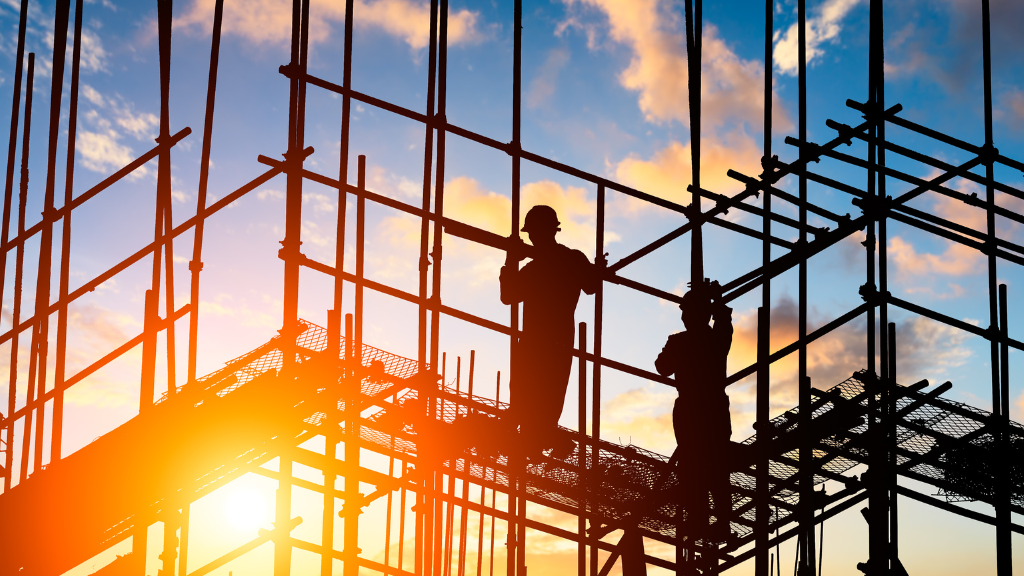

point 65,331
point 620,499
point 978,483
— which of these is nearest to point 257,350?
point 65,331

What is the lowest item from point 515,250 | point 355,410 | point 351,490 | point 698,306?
point 351,490

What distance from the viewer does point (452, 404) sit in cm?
853

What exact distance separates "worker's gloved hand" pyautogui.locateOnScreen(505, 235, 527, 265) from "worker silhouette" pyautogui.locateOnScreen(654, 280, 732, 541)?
1.51 metres

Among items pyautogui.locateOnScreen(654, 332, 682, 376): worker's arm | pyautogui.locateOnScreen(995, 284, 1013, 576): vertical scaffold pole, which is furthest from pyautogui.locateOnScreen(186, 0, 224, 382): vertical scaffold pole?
pyautogui.locateOnScreen(995, 284, 1013, 576): vertical scaffold pole

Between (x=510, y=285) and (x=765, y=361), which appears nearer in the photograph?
(x=510, y=285)

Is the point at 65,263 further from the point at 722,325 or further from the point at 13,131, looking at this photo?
the point at 722,325

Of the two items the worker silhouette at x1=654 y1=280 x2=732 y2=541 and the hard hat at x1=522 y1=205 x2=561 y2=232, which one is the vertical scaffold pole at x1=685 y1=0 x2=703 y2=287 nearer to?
the worker silhouette at x1=654 y1=280 x2=732 y2=541

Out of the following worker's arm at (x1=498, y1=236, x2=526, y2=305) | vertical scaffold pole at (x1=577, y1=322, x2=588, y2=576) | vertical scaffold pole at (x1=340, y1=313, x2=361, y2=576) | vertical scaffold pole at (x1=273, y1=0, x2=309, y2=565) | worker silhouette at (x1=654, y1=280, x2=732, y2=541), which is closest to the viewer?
vertical scaffold pole at (x1=273, y1=0, x2=309, y2=565)

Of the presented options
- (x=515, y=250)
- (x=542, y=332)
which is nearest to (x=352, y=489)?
(x=542, y=332)

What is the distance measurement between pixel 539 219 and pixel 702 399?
6.72 ft

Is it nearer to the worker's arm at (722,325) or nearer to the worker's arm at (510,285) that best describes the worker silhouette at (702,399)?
the worker's arm at (722,325)

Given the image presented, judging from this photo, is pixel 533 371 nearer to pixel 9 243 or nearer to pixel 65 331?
pixel 65 331

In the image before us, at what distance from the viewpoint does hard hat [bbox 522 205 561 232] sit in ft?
21.8

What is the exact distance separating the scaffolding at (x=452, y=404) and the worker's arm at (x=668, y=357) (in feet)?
1.30
